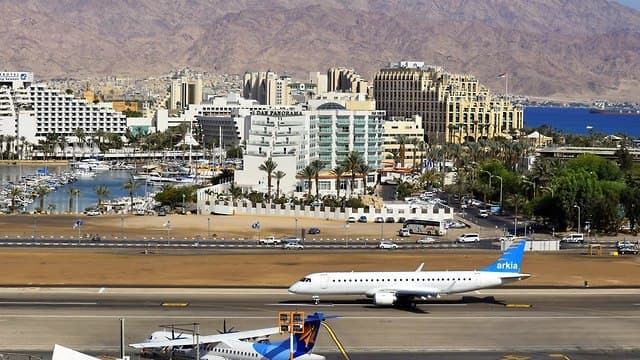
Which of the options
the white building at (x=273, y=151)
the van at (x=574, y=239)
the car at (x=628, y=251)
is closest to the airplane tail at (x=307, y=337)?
the car at (x=628, y=251)

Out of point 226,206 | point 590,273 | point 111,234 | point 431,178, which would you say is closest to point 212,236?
point 111,234

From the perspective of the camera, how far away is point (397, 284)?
2825 inches

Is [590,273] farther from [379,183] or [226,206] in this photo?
[379,183]

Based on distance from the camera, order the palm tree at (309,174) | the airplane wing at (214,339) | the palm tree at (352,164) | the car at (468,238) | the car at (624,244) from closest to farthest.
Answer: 1. the airplane wing at (214,339)
2. the car at (624,244)
3. the car at (468,238)
4. the palm tree at (309,174)
5. the palm tree at (352,164)

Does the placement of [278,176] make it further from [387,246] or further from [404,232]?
[387,246]

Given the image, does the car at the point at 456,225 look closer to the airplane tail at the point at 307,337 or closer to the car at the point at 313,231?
the car at the point at 313,231

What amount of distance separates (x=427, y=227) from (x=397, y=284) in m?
51.5

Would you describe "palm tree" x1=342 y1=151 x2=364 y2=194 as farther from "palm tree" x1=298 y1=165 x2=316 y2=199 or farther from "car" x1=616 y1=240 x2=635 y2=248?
"car" x1=616 y1=240 x2=635 y2=248

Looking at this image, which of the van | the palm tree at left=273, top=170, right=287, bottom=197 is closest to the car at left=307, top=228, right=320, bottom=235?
the van

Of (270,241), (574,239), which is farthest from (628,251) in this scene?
(270,241)

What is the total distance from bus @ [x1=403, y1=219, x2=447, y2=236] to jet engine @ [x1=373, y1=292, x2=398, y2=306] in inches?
1964

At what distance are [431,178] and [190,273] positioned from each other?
96.2 meters

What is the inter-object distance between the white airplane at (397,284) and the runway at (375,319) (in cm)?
91

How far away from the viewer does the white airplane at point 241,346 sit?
52219mm
